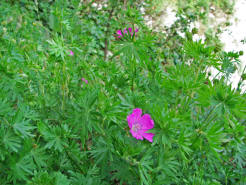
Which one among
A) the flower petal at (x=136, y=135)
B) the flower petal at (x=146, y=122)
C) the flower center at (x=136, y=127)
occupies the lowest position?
the flower petal at (x=136, y=135)

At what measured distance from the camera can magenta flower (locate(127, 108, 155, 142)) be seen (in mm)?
899

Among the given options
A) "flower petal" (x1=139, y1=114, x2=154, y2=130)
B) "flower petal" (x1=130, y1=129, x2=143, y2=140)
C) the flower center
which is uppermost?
"flower petal" (x1=139, y1=114, x2=154, y2=130)

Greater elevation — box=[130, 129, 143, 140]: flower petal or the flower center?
the flower center

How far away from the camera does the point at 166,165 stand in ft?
3.26

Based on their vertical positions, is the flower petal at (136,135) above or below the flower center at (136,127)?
below

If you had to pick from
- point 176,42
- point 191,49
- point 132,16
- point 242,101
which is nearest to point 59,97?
point 132,16

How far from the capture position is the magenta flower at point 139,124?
0.90 meters

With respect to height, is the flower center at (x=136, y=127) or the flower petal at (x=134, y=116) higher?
the flower petal at (x=134, y=116)

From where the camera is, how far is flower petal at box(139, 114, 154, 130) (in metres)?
0.89

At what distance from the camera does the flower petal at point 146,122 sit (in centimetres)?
89

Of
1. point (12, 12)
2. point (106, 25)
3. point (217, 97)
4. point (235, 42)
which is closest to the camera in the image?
point (217, 97)

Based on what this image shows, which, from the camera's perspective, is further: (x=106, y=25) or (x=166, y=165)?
(x=106, y=25)

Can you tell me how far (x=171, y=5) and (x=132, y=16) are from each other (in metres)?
2.97

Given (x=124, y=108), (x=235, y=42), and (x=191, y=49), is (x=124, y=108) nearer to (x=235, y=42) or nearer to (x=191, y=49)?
(x=191, y=49)
